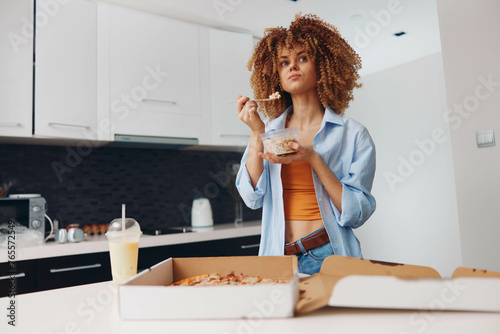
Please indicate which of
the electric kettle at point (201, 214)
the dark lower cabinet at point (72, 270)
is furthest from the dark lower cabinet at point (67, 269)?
the electric kettle at point (201, 214)

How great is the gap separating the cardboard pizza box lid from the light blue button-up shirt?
41 centimetres

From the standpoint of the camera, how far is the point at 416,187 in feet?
13.3

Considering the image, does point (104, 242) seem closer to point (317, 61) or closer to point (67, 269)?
point (67, 269)

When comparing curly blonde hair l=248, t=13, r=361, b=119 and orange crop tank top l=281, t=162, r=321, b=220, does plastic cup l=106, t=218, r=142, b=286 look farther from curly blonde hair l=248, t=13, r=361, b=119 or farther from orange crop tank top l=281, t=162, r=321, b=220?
curly blonde hair l=248, t=13, r=361, b=119

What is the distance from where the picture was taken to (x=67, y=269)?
2029 millimetres

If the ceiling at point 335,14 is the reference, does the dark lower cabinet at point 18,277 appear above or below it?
below

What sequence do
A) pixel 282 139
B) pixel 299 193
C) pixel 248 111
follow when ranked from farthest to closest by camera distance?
pixel 299 193 < pixel 248 111 < pixel 282 139

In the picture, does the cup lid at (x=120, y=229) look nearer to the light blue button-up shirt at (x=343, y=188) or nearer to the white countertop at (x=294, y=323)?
the white countertop at (x=294, y=323)

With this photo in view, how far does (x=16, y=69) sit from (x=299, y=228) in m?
1.79

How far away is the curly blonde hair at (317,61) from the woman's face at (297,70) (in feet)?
0.07

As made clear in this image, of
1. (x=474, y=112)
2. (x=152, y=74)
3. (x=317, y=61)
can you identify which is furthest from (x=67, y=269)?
(x=474, y=112)

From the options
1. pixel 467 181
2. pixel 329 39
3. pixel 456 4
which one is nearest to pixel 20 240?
pixel 329 39

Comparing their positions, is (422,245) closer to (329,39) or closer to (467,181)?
(467,181)

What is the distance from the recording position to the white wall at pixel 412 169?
12.5 ft
